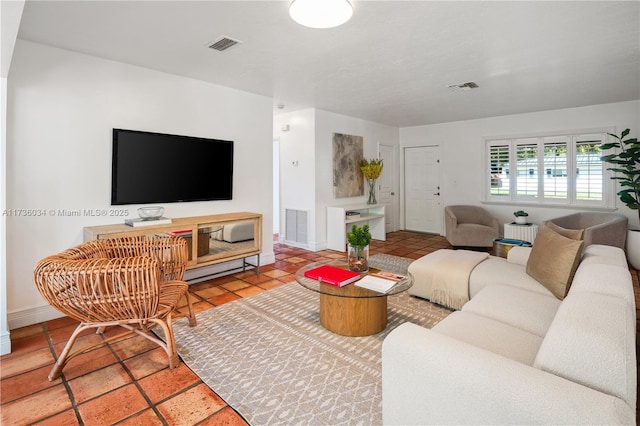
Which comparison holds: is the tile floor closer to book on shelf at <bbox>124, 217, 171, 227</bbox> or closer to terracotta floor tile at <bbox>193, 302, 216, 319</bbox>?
terracotta floor tile at <bbox>193, 302, 216, 319</bbox>

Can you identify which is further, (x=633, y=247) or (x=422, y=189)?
(x=422, y=189)

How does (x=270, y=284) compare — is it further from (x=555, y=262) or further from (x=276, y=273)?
(x=555, y=262)

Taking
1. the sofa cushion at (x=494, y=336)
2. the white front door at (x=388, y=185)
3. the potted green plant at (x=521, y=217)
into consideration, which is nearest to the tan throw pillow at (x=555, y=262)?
the sofa cushion at (x=494, y=336)

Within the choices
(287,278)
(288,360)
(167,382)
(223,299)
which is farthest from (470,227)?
(167,382)

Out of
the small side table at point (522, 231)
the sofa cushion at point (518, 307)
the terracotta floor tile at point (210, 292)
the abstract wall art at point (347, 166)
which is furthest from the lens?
the abstract wall art at point (347, 166)

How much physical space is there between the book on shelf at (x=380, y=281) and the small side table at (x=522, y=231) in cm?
369

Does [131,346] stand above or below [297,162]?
below

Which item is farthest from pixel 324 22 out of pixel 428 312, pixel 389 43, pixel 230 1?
pixel 428 312

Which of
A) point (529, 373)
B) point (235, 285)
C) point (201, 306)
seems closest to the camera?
point (529, 373)

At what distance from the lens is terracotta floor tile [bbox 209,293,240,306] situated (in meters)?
3.20

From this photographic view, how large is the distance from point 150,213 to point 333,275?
6.38 feet

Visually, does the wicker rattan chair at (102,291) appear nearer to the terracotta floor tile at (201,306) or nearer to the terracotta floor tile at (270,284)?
the terracotta floor tile at (201,306)

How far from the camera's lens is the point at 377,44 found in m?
Answer: 2.82

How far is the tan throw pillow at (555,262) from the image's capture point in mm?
2152
